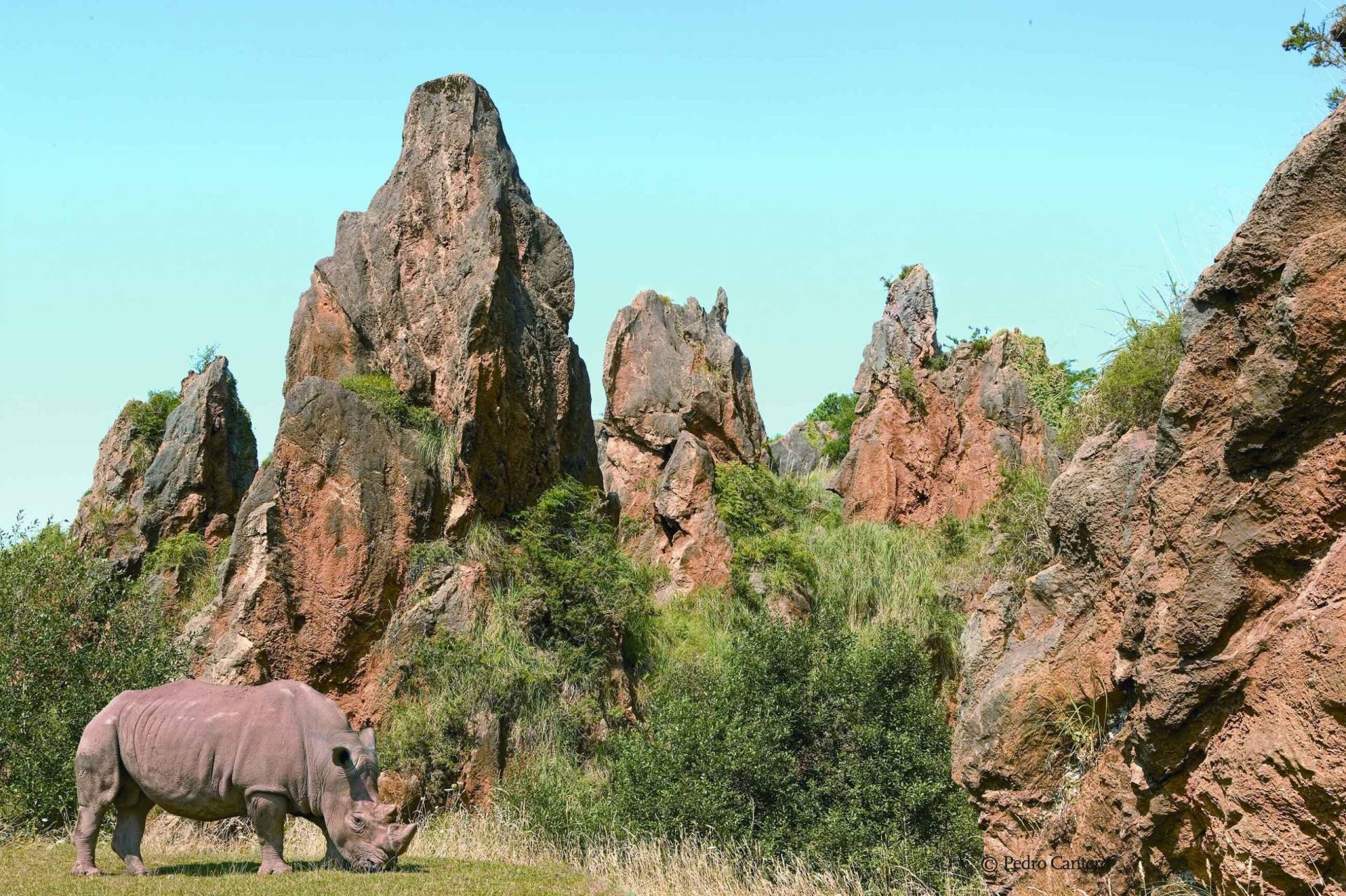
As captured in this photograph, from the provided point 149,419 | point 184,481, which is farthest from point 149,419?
point 184,481

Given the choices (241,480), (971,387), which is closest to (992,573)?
(971,387)

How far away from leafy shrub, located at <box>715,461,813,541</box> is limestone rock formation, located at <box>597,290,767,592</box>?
27.6 inches

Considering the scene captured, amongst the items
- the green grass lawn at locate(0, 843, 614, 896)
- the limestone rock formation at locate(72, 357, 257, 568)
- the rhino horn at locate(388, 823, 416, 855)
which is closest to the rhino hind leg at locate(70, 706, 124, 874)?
the green grass lawn at locate(0, 843, 614, 896)

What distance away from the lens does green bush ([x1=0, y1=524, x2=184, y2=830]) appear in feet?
53.4

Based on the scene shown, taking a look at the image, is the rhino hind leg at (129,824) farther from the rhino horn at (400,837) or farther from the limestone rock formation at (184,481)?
the limestone rock formation at (184,481)

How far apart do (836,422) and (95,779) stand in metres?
42.1

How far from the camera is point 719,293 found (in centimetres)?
3656

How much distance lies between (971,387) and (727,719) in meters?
16.6

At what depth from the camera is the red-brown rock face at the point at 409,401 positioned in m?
19.0

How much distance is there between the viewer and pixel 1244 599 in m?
6.50

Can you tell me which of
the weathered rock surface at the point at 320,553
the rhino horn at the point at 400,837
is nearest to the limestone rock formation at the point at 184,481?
the weathered rock surface at the point at 320,553

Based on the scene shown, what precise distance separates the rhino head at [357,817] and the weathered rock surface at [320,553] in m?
6.37

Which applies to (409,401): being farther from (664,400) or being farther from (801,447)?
(801,447)

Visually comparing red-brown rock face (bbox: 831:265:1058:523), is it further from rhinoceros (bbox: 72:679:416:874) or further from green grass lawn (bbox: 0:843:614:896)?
rhinoceros (bbox: 72:679:416:874)
